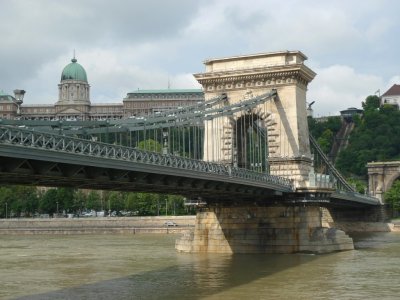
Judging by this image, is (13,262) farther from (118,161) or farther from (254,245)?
(118,161)

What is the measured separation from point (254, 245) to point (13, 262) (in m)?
12.3

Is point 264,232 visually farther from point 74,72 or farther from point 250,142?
point 74,72

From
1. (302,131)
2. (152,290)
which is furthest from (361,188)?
(152,290)

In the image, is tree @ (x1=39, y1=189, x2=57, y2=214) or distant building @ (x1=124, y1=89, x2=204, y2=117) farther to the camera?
distant building @ (x1=124, y1=89, x2=204, y2=117)

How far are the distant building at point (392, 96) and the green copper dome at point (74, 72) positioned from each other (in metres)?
77.8

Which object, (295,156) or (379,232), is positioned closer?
(295,156)

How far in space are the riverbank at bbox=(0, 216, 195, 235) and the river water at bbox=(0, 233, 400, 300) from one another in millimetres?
33207

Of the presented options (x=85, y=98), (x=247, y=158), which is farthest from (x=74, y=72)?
(x=247, y=158)

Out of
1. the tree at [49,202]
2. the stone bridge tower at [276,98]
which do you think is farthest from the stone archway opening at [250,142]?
the tree at [49,202]

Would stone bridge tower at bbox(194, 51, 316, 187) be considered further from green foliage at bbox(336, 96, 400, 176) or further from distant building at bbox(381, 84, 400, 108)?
distant building at bbox(381, 84, 400, 108)

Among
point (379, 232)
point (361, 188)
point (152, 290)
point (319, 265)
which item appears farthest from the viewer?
point (361, 188)

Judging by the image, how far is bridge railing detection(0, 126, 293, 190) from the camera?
58.0 ft

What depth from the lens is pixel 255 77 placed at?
40.0 meters

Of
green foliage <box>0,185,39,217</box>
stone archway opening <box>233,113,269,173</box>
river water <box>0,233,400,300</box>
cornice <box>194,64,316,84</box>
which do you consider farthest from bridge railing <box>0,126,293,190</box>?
green foliage <box>0,185,39,217</box>
